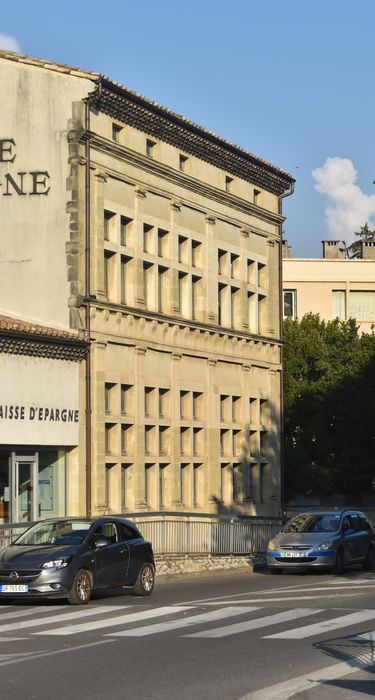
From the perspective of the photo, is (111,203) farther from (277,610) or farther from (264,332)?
(277,610)

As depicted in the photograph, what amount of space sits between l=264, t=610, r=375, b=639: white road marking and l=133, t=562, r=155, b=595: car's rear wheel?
533 centimetres

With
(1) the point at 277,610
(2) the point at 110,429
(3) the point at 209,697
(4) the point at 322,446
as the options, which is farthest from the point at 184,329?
(3) the point at 209,697

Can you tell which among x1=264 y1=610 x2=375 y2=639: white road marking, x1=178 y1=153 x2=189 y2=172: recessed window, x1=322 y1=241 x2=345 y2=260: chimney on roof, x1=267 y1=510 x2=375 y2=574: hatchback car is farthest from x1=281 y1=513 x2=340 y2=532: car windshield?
x1=322 y1=241 x2=345 y2=260: chimney on roof

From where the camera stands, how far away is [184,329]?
43094mm

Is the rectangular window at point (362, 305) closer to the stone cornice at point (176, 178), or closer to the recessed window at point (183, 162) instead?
the stone cornice at point (176, 178)

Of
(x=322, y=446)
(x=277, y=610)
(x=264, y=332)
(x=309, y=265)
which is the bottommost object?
(x=277, y=610)

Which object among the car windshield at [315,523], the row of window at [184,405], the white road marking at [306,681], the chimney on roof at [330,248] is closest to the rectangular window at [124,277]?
the row of window at [184,405]

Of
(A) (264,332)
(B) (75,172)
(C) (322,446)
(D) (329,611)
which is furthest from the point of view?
(C) (322,446)

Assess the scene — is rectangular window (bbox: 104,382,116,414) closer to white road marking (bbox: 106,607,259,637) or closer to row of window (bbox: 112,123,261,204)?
row of window (bbox: 112,123,261,204)

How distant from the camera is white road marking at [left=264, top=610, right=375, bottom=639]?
56.2 ft

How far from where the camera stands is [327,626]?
1828 cm

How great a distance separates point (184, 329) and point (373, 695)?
103ft

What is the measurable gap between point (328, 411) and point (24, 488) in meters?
24.4

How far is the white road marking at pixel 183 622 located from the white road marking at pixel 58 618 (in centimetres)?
159
